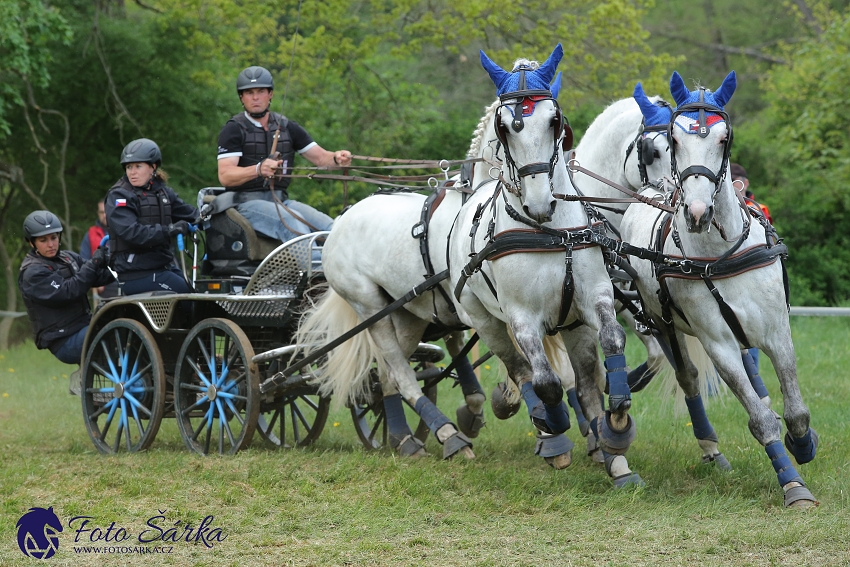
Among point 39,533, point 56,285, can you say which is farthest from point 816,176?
point 39,533

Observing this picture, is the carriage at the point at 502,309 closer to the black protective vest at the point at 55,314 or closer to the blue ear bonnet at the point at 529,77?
the blue ear bonnet at the point at 529,77

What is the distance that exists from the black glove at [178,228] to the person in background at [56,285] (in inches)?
23.4

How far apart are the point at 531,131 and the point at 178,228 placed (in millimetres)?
3258

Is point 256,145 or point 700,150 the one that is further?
point 256,145

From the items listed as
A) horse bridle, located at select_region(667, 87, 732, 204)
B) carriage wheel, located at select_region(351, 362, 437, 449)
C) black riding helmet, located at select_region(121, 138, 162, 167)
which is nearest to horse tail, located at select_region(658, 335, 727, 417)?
horse bridle, located at select_region(667, 87, 732, 204)

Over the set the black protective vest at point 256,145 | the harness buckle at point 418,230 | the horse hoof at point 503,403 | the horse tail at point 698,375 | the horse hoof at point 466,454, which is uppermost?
the black protective vest at point 256,145

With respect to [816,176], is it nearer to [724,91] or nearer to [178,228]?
[178,228]

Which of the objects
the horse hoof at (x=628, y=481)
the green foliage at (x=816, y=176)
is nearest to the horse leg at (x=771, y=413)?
the horse hoof at (x=628, y=481)

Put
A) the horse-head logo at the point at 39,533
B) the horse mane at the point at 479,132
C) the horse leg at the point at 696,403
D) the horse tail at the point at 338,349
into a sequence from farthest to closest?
1. the horse tail at the point at 338,349
2. the horse leg at the point at 696,403
3. the horse mane at the point at 479,132
4. the horse-head logo at the point at 39,533

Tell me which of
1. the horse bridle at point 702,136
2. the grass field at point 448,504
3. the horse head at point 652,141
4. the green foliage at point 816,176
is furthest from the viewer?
the green foliage at point 816,176

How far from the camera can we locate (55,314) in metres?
7.65

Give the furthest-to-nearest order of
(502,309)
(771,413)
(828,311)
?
(828,311) < (502,309) < (771,413)

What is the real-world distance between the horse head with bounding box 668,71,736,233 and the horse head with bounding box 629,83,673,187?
24.7 inches

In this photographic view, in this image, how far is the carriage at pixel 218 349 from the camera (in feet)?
22.2
